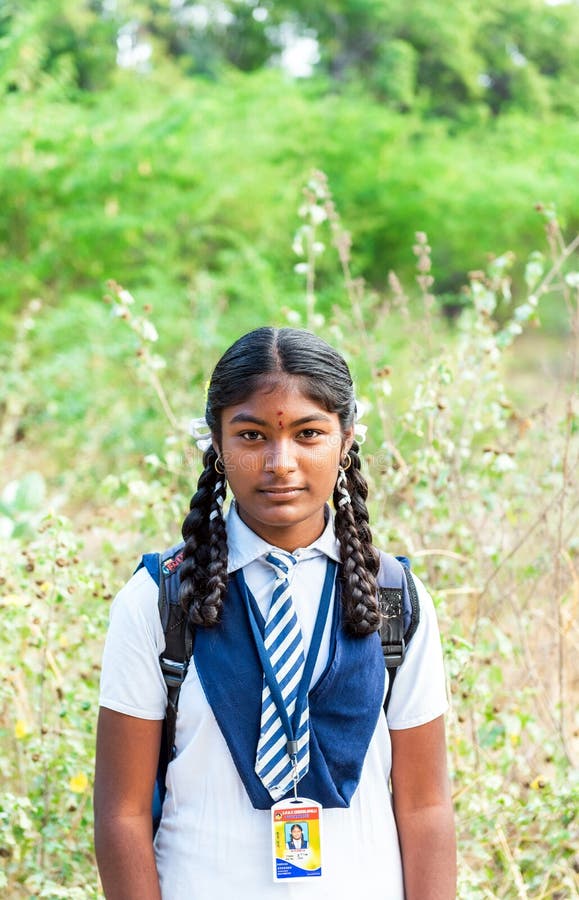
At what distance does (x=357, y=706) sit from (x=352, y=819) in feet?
0.61

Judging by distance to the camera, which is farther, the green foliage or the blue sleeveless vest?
the green foliage

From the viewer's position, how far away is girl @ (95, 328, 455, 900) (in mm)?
1648

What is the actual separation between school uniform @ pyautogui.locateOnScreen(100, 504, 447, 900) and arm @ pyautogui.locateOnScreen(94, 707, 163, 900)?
3 cm

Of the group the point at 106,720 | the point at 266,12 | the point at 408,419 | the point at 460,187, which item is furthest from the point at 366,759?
the point at 266,12

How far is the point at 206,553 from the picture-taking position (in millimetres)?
1773

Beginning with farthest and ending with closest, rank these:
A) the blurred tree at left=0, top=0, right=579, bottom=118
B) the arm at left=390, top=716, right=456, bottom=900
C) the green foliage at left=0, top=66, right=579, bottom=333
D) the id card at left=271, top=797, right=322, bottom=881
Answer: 1. the blurred tree at left=0, top=0, right=579, bottom=118
2. the green foliage at left=0, top=66, right=579, bottom=333
3. the arm at left=390, top=716, right=456, bottom=900
4. the id card at left=271, top=797, right=322, bottom=881

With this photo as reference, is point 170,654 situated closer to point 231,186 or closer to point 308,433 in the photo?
point 308,433

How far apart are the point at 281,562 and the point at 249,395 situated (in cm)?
28

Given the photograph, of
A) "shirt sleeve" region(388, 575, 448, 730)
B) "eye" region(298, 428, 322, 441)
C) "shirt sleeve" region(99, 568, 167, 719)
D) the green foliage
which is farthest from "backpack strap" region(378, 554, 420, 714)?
the green foliage

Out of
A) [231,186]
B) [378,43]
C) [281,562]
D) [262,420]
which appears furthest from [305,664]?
[378,43]

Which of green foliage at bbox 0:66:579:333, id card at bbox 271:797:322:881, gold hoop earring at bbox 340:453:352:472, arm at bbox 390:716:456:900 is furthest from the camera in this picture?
green foliage at bbox 0:66:579:333

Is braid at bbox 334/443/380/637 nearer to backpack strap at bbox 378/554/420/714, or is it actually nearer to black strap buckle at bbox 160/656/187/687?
backpack strap at bbox 378/554/420/714

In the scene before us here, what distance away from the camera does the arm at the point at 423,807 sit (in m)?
1.72

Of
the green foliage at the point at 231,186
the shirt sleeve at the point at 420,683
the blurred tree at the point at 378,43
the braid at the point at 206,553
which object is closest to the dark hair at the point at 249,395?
the braid at the point at 206,553
